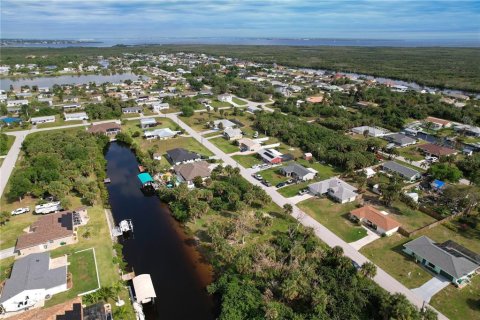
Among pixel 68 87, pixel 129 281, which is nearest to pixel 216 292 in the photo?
pixel 129 281

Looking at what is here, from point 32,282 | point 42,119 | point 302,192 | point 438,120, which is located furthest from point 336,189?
point 42,119

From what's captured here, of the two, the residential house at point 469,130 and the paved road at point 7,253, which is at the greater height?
the residential house at point 469,130

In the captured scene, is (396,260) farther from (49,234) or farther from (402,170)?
(49,234)

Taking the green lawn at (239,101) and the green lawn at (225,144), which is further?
the green lawn at (239,101)

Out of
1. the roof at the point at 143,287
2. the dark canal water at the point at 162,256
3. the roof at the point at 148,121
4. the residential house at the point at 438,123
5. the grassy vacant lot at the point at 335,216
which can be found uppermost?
the roof at the point at 148,121

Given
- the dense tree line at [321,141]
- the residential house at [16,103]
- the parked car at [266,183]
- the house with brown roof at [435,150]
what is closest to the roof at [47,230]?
the parked car at [266,183]

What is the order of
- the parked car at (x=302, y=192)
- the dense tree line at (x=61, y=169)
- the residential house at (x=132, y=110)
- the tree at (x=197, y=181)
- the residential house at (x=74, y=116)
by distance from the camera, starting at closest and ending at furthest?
the dense tree line at (x=61, y=169) < the parked car at (x=302, y=192) < the tree at (x=197, y=181) < the residential house at (x=74, y=116) < the residential house at (x=132, y=110)

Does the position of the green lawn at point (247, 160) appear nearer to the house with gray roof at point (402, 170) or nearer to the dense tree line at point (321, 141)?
the dense tree line at point (321, 141)

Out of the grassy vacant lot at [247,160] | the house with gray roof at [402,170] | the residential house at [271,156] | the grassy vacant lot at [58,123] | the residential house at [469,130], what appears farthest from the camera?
the grassy vacant lot at [58,123]
